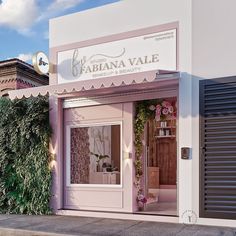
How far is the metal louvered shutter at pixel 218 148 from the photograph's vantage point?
8703mm

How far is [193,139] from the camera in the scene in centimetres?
916

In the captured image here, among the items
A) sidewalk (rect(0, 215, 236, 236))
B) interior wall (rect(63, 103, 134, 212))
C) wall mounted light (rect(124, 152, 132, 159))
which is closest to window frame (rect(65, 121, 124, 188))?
interior wall (rect(63, 103, 134, 212))

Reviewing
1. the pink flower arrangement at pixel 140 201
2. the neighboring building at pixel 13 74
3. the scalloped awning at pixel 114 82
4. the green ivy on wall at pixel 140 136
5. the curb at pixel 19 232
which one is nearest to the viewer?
the scalloped awning at pixel 114 82

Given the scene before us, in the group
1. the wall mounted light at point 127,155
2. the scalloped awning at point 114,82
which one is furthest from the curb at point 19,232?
the scalloped awning at point 114,82

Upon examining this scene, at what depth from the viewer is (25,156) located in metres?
11.6

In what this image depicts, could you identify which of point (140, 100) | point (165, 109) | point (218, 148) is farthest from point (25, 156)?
point (218, 148)

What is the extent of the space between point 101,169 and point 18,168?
8.31 feet

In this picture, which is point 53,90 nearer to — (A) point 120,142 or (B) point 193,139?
(A) point 120,142

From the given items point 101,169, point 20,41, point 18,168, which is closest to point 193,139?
point 101,169

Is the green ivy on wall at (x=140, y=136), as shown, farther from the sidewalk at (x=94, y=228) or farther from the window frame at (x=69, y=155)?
the sidewalk at (x=94, y=228)

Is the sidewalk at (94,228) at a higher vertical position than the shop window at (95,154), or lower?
lower

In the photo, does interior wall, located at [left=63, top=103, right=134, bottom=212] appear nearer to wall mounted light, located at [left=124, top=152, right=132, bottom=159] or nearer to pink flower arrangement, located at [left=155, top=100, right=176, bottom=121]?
wall mounted light, located at [left=124, top=152, right=132, bottom=159]

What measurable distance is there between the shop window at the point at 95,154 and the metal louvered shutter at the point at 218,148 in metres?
2.48

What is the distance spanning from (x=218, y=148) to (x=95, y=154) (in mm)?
3670
